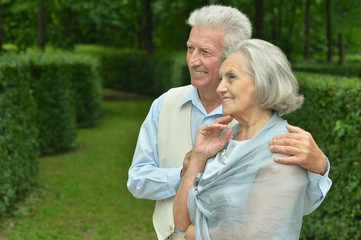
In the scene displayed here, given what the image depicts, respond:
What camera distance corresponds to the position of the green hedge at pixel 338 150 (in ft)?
17.5

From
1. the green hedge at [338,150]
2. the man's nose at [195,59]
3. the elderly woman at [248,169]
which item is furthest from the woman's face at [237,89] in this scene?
the green hedge at [338,150]

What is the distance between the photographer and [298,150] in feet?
6.31

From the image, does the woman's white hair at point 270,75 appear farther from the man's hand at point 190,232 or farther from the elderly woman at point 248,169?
the man's hand at point 190,232

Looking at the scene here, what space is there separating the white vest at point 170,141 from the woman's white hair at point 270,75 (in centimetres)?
74

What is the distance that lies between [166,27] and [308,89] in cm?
2353

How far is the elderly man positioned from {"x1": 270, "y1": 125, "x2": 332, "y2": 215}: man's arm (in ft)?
1.86

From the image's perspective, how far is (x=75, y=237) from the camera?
22.3ft

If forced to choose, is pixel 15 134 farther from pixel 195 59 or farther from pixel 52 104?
pixel 195 59

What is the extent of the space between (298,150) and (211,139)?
46cm

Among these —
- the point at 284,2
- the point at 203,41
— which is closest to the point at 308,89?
the point at 203,41

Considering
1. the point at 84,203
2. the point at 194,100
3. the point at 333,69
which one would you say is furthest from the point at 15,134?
the point at 333,69

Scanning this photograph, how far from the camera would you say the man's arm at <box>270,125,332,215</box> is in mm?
1923

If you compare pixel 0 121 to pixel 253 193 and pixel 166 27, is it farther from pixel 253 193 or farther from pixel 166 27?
pixel 166 27

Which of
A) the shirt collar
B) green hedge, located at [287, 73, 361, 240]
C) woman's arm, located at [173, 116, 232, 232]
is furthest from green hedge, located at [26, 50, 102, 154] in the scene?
woman's arm, located at [173, 116, 232, 232]
